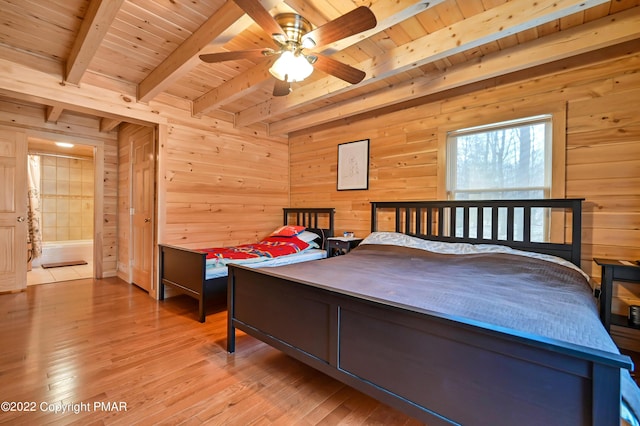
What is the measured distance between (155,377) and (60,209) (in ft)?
20.2

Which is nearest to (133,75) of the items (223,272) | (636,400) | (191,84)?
(191,84)

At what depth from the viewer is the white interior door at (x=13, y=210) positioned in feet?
11.7

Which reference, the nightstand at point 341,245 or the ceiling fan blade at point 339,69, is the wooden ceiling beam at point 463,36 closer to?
the ceiling fan blade at point 339,69

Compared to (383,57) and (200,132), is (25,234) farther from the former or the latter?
(383,57)

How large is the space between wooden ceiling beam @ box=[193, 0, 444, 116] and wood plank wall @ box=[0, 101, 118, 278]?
6.76 feet

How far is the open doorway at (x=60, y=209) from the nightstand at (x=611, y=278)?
21.1 feet

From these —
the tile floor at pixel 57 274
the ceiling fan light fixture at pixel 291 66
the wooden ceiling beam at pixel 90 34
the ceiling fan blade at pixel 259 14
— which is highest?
the wooden ceiling beam at pixel 90 34

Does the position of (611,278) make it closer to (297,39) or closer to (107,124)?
(297,39)

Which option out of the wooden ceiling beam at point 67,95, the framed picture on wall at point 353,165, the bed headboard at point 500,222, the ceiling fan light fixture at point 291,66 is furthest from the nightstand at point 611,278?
the wooden ceiling beam at point 67,95

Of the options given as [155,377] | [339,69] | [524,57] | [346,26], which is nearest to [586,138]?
[524,57]

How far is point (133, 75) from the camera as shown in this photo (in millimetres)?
3041

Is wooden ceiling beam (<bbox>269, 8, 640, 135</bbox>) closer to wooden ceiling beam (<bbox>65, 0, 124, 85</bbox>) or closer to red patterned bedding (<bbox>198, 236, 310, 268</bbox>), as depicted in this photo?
red patterned bedding (<bbox>198, 236, 310, 268</bbox>)

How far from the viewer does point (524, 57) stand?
2373 mm

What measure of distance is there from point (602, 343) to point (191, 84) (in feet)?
12.7
